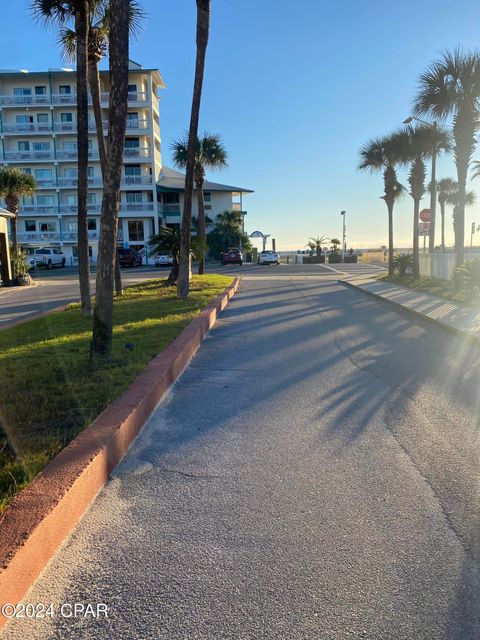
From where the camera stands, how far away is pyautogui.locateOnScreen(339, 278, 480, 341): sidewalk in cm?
1034

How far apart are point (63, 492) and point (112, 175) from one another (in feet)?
14.5

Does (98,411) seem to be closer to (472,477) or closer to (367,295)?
(472,477)

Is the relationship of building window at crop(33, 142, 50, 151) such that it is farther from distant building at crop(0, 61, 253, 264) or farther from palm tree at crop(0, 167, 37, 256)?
palm tree at crop(0, 167, 37, 256)

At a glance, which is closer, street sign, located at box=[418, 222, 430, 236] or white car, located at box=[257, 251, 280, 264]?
street sign, located at box=[418, 222, 430, 236]

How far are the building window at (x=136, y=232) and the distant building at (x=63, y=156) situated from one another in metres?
0.10

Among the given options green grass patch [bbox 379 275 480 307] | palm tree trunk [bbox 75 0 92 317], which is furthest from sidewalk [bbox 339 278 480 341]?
palm tree trunk [bbox 75 0 92 317]

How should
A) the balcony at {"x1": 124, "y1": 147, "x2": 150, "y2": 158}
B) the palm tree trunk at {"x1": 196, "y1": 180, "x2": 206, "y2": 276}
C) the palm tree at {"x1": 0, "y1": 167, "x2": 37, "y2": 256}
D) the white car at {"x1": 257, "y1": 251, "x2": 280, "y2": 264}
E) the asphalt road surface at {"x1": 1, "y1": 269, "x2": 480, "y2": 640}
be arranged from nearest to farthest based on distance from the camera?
the asphalt road surface at {"x1": 1, "y1": 269, "x2": 480, "y2": 640} < the palm tree trunk at {"x1": 196, "y1": 180, "x2": 206, "y2": 276} < the palm tree at {"x1": 0, "y1": 167, "x2": 37, "y2": 256} < the white car at {"x1": 257, "y1": 251, "x2": 280, "y2": 264} < the balcony at {"x1": 124, "y1": 147, "x2": 150, "y2": 158}

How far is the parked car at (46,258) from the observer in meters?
45.4

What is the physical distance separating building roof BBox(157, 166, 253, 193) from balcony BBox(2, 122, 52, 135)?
1250 cm

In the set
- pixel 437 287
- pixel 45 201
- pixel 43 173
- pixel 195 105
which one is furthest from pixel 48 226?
pixel 437 287

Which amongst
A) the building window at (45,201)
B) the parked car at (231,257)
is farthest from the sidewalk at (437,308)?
the building window at (45,201)

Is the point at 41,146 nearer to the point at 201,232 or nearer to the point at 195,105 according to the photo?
the point at 201,232

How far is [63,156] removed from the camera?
53.1 m

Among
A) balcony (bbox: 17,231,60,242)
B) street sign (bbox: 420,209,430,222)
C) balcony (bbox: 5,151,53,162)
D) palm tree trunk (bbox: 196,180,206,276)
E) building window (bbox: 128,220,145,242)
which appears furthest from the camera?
building window (bbox: 128,220,145,242)
